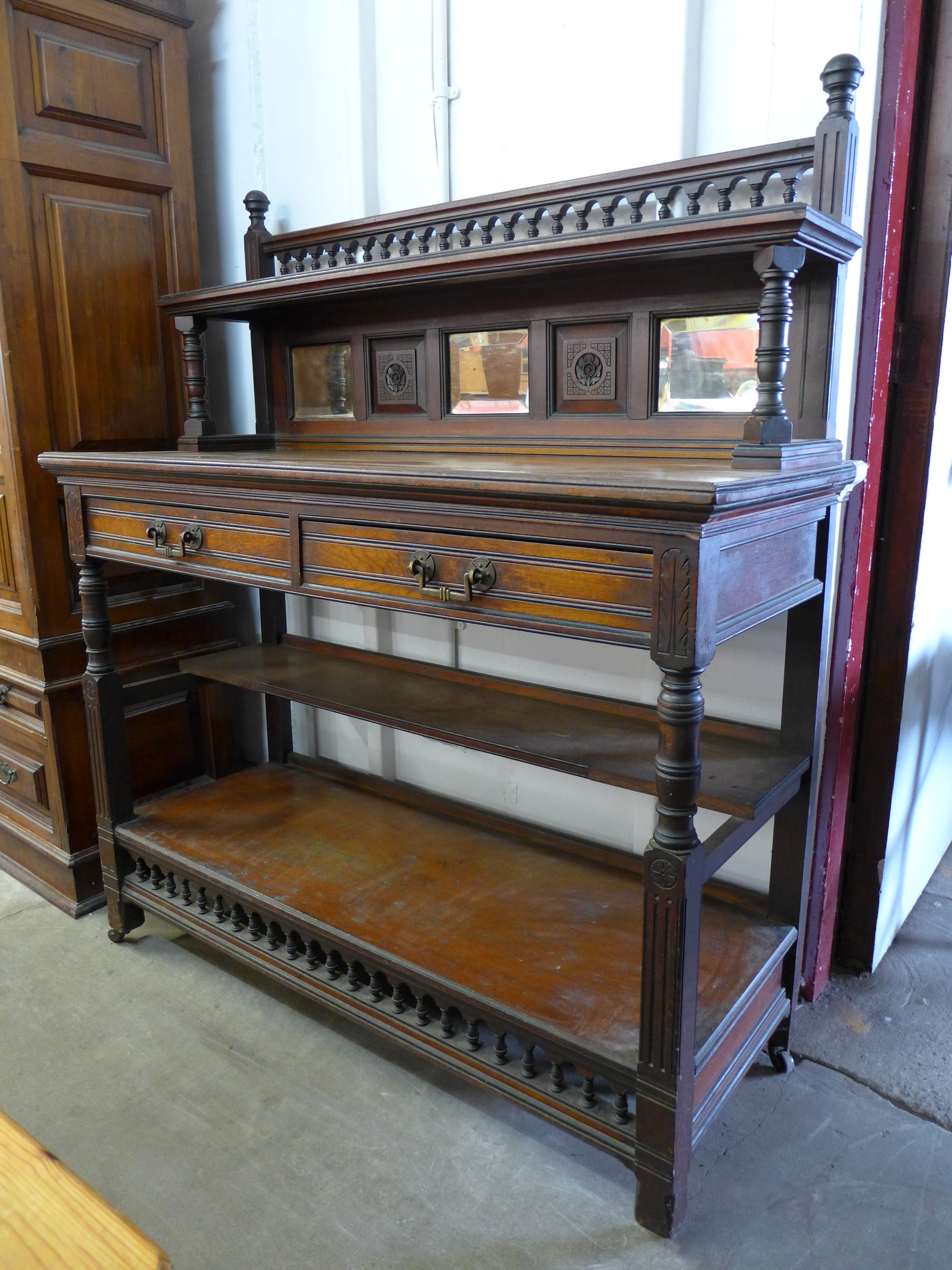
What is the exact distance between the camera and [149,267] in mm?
2779

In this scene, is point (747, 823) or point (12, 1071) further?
point (12, 1071)

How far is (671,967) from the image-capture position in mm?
1533

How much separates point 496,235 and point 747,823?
148 centimetres

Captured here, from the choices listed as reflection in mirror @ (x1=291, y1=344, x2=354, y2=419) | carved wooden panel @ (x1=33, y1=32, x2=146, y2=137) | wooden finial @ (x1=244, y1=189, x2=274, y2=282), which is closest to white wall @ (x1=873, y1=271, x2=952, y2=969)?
reflection in mirror @ (x1=291, y1=344, x2=354, y2=419)

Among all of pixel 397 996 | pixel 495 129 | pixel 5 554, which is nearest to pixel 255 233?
pixel 495 129

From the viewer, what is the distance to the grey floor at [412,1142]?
1635mm

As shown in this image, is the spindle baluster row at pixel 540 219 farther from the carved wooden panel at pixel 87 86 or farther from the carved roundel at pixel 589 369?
the carved wooden panel at pixel 87 86

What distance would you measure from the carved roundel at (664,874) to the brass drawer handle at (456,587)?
0.54m

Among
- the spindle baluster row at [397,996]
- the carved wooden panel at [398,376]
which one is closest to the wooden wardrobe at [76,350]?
the spindle baluster row at [397,996]

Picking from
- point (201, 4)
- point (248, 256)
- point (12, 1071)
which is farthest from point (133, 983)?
point (201, 4)

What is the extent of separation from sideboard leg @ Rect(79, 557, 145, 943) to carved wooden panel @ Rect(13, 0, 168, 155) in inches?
48.7

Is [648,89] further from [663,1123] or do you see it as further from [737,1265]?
[737,1265]

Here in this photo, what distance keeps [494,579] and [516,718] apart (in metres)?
0.63

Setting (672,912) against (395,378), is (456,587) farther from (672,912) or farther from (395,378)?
(395,378)
